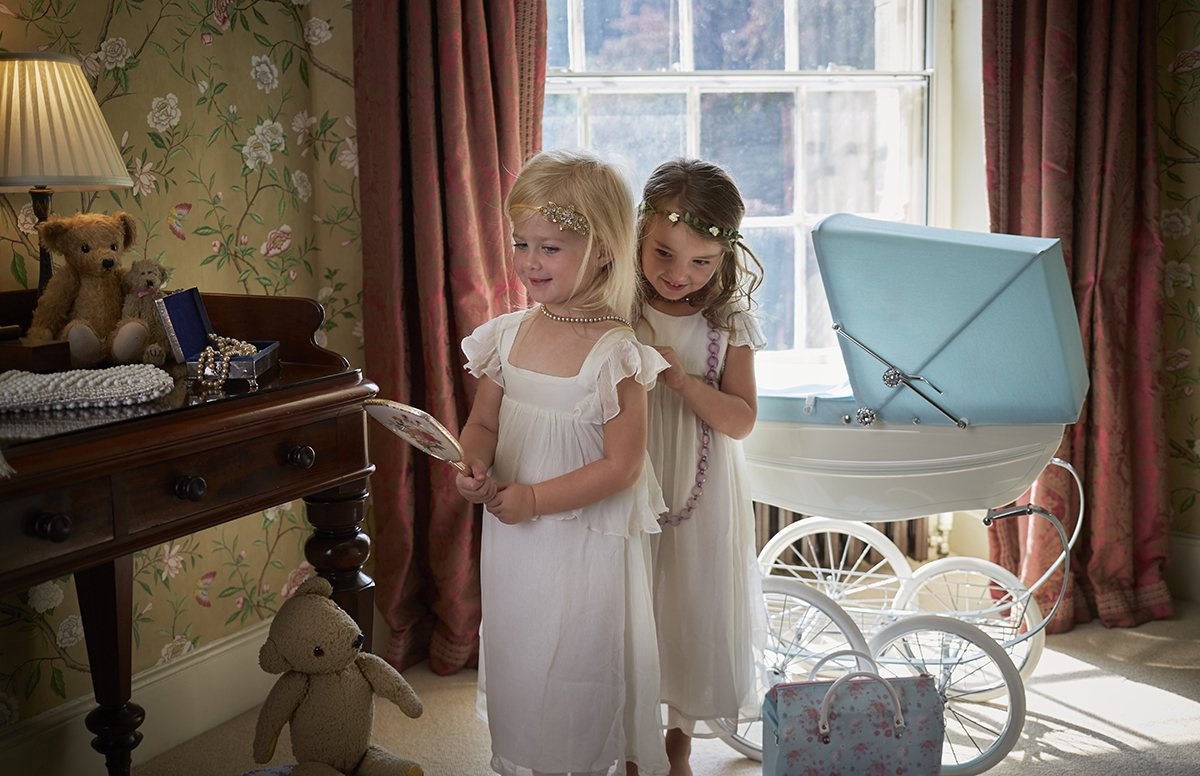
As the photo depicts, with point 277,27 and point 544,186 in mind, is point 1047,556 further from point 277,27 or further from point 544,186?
point 277,27

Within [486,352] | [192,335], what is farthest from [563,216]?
[192,335]

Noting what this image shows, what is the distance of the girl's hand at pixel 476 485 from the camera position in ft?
4.29

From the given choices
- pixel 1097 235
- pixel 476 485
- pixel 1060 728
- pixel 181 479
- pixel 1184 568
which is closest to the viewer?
pixel 181 479

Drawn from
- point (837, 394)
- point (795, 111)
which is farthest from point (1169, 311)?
point (837, 394)

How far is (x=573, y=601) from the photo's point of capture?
4.51 feet

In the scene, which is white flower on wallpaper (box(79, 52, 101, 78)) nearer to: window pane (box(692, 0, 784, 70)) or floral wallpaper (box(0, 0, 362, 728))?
floral wallpaper (box(0, 0, 362, 728))

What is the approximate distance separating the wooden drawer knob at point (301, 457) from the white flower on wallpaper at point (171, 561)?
0.75 m

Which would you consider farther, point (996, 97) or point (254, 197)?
point (996, 97)

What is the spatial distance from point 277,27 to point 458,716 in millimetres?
1619

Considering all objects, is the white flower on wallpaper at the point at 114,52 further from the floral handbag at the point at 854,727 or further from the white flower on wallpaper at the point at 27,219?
the floral handbag at the point at 854,727

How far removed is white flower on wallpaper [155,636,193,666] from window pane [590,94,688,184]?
164cm

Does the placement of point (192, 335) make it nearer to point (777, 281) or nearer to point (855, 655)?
point (855, 655)

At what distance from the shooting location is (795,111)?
266 centimetres

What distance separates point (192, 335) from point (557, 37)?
4.85 ft
